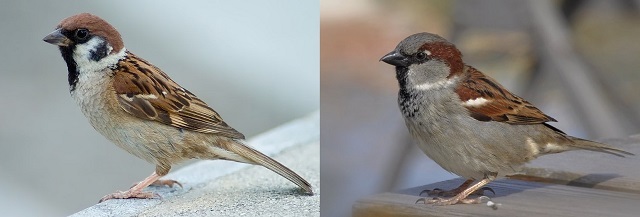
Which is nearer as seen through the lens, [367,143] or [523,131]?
[523,131]

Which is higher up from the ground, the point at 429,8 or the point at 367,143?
the point at 429,8

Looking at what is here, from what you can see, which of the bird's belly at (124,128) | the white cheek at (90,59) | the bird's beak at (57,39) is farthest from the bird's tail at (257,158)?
the bird's beak at (57,39)

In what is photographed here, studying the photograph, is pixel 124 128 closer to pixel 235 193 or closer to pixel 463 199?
pixel 235 193

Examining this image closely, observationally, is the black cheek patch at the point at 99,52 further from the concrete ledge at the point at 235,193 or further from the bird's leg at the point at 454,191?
the bird's leg at the point at 454,191

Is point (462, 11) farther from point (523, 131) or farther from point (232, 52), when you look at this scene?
point (232, 52)

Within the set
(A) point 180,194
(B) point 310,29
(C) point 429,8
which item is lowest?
(A) point 180,194

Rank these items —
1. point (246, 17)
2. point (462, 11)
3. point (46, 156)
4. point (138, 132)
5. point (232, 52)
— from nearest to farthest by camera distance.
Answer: point (138, 132) < point (462, 11) < point (246, 17) < point (46, 156) < point (232, 52)

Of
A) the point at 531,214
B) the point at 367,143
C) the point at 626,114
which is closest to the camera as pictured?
the point at 531,214

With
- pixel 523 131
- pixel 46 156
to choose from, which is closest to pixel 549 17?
pixel 523 131
